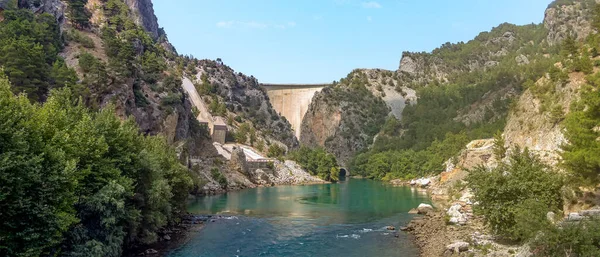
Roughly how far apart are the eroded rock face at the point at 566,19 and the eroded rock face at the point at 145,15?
155m

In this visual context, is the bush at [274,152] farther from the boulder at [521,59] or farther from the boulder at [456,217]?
the boulder at [521,59]

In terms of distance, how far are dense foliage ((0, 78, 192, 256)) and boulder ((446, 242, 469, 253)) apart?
21.9 m

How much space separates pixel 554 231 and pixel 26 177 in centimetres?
2553

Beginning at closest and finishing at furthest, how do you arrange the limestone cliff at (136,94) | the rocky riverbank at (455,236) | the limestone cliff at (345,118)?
the rocky riverbank at (455,236) < the limestone cliff at (136,94) < the limestone cliff at (345,118)

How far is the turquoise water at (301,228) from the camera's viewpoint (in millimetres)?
31297

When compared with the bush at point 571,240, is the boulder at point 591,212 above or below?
above

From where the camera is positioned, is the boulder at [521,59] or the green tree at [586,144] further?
the boulder at [521,59]

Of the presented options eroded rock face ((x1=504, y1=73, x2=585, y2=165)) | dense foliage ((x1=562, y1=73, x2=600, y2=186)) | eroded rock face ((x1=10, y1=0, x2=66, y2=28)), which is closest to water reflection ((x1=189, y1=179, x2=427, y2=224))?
eroded rock face ((x1=504, y1=73, x2=585, y2=165))

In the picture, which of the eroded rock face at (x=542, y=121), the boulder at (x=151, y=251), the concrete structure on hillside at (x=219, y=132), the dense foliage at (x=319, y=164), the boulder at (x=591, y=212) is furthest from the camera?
the dense foliage at (x=319, y=164)

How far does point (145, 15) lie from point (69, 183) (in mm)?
163819

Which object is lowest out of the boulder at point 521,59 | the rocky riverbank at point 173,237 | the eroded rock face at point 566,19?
the rocky riverbank at point 173,237

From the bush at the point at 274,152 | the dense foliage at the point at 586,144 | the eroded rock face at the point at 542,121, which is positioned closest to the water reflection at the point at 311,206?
the eroded rock face at the point at 542,121

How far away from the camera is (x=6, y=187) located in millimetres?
15953

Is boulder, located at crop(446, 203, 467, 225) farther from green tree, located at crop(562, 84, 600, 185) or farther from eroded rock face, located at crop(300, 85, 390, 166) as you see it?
eroded rock face, located at crop(300, 85, 390, 166)
